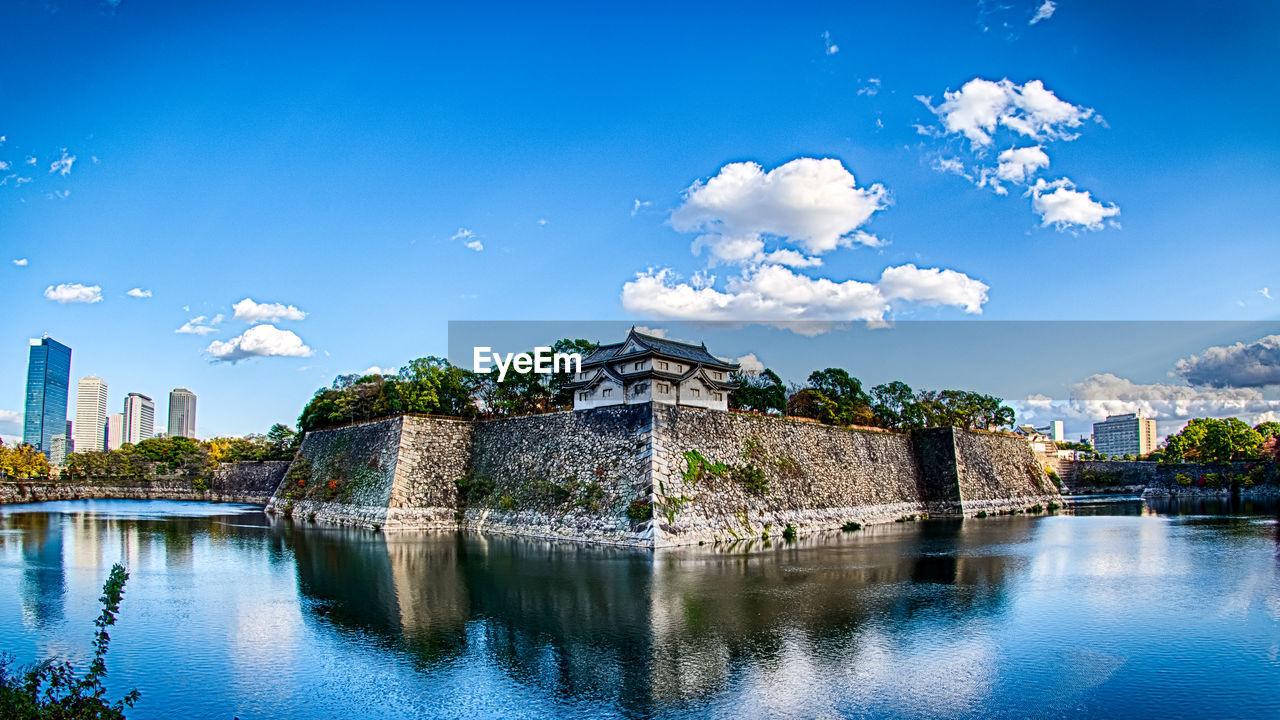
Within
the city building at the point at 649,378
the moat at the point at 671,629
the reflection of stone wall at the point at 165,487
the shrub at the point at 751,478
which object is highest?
the city building at the point at 649,378

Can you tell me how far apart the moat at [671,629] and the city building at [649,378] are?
908cm

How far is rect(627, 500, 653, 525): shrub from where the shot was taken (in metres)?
24.0

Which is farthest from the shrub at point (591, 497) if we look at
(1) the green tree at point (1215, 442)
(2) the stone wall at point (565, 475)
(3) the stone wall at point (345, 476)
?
(1) the green tree at point (1215, 442)

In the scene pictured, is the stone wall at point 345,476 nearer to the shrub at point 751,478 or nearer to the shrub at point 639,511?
the shrub at point 639,511

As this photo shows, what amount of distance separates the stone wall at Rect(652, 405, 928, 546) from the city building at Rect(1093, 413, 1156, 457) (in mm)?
183694

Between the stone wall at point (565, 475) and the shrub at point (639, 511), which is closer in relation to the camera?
the shrub at point (639, 511)

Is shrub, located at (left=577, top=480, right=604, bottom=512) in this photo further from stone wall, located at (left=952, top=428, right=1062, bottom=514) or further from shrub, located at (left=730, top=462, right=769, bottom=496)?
stone wall, located at (left=952, top=428, right=1062, bottom=514)

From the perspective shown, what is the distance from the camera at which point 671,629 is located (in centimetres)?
1298

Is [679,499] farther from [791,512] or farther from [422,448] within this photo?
[422,448]

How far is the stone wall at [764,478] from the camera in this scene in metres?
25.5

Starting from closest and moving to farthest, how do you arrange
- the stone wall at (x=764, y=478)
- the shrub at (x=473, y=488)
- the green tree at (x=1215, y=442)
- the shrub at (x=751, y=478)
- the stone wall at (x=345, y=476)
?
the stone wall at (x=764, y=478)
the shrub at (x=751, y=478)
the shrub at (x=473, y=488)
the stone wall at (x=345, y=476)
the green tree at (x=1215, y=442)

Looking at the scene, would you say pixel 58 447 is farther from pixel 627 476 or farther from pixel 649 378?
pixel 627 476

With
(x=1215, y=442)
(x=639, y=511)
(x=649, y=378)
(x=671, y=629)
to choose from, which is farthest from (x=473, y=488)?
(x=1215, y=442)

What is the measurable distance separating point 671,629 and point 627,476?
12979mm
